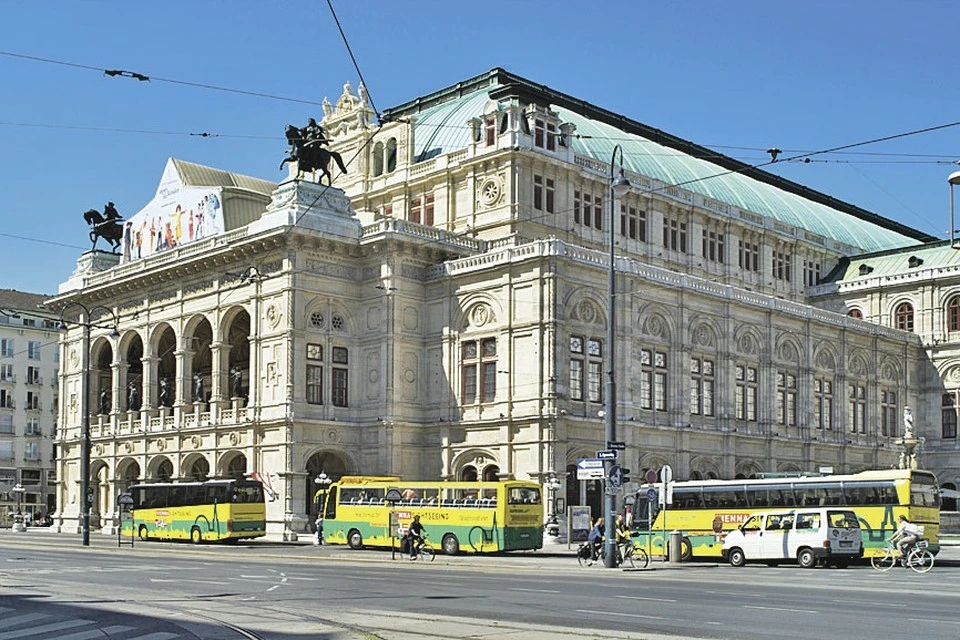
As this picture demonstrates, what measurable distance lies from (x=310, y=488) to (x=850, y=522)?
33480 mm

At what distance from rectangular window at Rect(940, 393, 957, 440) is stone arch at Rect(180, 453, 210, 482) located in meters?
48.4

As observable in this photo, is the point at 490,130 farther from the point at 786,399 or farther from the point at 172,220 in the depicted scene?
the point at 786,399

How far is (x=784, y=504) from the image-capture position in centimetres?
4681

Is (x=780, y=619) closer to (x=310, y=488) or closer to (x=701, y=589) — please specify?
(x=701, y=589)

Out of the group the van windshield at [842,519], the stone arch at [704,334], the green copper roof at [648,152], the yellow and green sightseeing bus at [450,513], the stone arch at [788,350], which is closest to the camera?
the van windshield at [842,519]

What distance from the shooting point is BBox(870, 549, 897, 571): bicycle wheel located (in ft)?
133

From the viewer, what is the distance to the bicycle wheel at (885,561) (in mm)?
40594

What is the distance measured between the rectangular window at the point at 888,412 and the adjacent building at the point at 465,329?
5.8 inches

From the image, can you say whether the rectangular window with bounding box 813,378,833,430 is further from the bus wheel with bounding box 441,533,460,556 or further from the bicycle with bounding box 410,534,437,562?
the bicycle with bounding box 410,534,437,562

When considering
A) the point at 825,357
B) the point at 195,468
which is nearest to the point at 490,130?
the point at 825,357

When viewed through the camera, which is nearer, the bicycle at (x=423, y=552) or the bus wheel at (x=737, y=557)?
the bus wheel at (x=737, y=557)

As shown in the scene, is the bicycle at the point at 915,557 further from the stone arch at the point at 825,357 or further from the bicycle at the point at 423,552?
the stone arch at the point at 825,357

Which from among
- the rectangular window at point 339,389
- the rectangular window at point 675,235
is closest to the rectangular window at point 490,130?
the rectangular window at point 675,235

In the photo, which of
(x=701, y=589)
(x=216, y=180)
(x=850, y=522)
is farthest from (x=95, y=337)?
(x=701, y=589)
